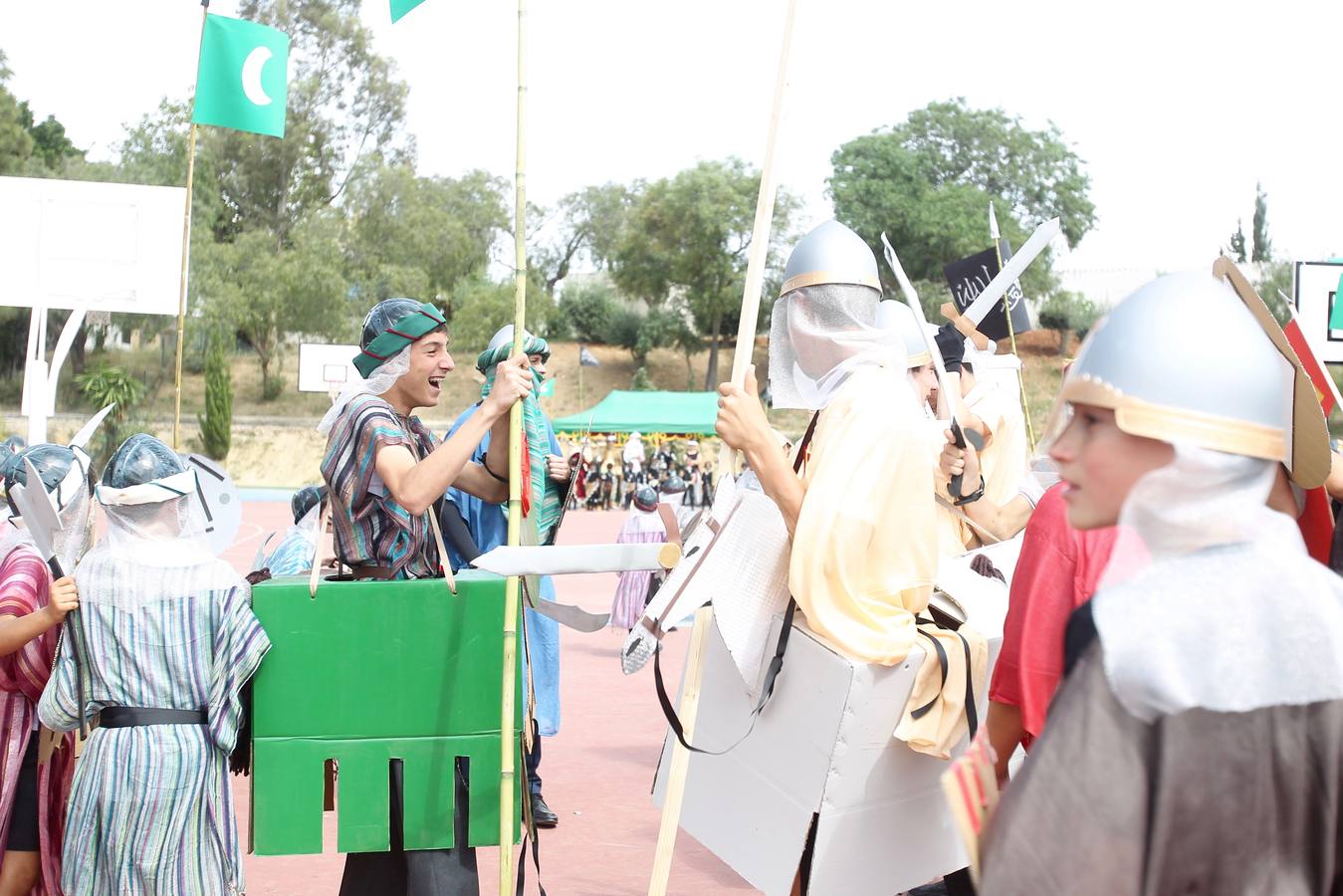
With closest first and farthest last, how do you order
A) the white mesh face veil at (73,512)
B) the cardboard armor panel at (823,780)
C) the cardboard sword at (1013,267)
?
the cardboard armor panel at (823,780), the cardboard sword at (1013,267), the white mesh face veil at (73,512)

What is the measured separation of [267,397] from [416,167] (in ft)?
50.5

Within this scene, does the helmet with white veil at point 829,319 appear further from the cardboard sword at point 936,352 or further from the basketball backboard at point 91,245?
the basketball backboard at point 91,245

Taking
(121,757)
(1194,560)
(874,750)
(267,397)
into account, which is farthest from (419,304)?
(267,397)

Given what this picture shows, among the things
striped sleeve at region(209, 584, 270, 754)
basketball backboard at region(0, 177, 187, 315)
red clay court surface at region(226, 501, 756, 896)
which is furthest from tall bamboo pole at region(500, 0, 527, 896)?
basketball backboard at region(0, 177, 187, 315)

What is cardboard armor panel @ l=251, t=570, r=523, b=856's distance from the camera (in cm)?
353

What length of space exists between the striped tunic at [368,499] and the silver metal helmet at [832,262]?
1.13 metres

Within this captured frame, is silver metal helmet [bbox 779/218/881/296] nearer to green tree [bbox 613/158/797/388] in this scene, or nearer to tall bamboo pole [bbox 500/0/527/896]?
tall bamboo pole [bbox 500/0/527/896]

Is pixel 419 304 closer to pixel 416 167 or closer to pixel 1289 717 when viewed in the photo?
pixel 1289 717

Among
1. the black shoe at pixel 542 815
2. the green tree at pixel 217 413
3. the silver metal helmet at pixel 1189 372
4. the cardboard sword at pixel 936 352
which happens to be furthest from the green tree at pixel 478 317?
the silver metal helmet at pixel 1189 372

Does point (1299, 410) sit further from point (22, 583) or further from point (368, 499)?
point (22, 583)

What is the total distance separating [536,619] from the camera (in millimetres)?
5918

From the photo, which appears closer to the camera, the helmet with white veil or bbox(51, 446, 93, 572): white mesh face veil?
the helmet with white veil

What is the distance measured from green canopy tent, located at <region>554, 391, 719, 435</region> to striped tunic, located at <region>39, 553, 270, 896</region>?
1212 inches

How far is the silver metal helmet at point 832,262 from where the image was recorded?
3.46m
